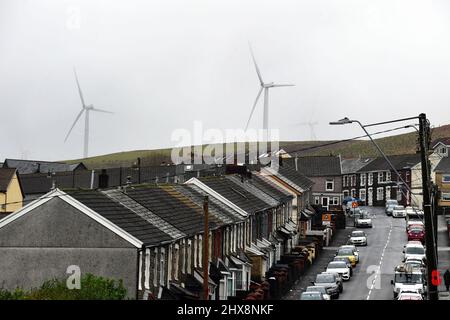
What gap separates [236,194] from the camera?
203ft

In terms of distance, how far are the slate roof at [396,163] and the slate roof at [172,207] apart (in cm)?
7320

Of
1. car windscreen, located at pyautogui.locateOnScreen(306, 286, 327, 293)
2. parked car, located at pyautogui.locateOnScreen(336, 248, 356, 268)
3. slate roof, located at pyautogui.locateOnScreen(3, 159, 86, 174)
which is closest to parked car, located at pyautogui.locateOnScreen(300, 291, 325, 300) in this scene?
car windscreen, located at pyautogui.locateOnScreen(306, 286, 327, 293)

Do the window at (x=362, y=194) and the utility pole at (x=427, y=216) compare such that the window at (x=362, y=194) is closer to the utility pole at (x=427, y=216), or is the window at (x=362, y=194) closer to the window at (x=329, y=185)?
the window at (x=329, y=185)

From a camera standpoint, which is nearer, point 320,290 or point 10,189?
point 320,290

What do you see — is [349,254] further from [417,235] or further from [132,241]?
[132,241]

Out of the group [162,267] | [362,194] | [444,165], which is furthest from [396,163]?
[162,267]

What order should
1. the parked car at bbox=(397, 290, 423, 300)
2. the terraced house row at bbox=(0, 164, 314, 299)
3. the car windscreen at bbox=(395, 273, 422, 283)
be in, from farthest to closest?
the car windscreen at bbox=(395, 273, 422, 283) < the parked car at bbox=(397, 290, 423, 300) < the terraced house row at bbox=(0, 164, 314, 299)

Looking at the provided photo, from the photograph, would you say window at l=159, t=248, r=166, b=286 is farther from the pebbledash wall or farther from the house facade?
the house facade

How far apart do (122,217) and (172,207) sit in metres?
8.50

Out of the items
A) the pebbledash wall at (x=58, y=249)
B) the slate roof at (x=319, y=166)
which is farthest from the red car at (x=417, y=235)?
the pebbledash wall at (x=58, y=249)

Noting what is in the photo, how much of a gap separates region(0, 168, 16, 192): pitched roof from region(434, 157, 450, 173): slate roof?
5653 centimetres

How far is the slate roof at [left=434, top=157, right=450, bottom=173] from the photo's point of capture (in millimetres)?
106250

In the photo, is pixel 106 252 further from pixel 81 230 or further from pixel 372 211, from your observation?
pixel 372 211
